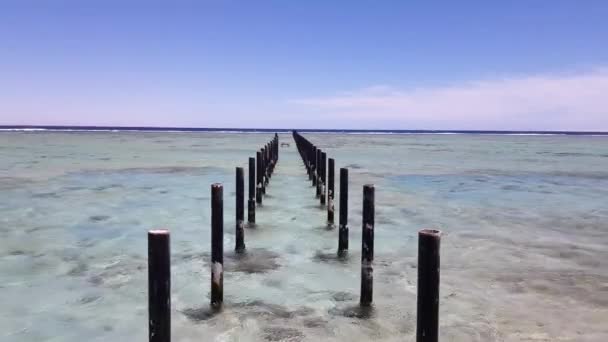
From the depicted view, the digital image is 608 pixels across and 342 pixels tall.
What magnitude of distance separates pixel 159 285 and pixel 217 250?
2659mm

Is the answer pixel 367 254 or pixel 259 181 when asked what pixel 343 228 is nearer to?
pixel 367 254

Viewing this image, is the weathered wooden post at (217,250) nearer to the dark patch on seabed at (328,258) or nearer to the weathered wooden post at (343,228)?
the dark patch on seabed at (328,258)

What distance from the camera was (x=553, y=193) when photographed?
21328 mm

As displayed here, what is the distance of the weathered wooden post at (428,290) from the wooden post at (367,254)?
2920 millimetres

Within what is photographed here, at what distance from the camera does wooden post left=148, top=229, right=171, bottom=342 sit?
15.5 feet

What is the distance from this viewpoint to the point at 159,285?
4.73 metres

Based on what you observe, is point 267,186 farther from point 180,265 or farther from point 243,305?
point 243,305

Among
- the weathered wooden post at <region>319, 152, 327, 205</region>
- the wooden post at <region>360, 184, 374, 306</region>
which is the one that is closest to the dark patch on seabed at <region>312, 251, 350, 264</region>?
the wooden post at <region>360, 184, 374, 306</region>

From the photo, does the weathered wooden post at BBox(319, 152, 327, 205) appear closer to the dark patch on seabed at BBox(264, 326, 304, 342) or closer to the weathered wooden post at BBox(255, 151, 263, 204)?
the weathered wooden post at BBox(255, 151, 263, 204)

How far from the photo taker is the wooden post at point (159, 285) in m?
4.71

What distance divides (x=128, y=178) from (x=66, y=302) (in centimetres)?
1757

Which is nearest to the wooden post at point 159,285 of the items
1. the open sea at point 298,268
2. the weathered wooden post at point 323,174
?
the open sea at point 298,268

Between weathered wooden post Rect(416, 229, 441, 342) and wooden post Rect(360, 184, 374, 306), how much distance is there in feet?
9.58

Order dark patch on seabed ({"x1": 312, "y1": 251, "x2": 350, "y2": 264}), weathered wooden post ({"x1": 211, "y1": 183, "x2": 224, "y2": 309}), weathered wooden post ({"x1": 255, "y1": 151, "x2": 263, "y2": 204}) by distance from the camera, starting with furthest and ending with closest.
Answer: weathered wooden post ({"x1": 255, "y1": 151, "x2": 263, "y2": 204}), dark patch on seabed ({"x1": 312, "y1": 251, "x2": 350, "y2": 264}), weathered wooden post ({"x1": 211, "y1": 183, "x2": 224, "y2": 309})
